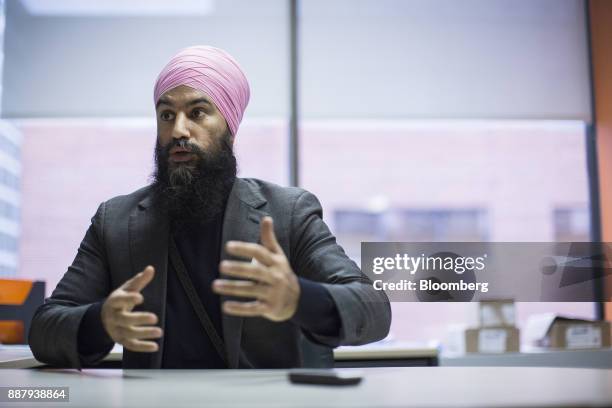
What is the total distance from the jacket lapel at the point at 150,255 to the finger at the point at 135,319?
0.33 m

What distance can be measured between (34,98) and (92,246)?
7.82ft

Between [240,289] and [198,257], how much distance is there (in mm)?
592

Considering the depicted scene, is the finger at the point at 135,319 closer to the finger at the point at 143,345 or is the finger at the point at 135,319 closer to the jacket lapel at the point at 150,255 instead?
the finger at the point at 143,345

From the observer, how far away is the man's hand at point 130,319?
45.5 inches

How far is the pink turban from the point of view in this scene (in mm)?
1678

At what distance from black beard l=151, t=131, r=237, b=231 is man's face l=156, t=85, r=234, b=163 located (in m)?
0.01

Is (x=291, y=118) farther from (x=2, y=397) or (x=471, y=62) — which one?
(x=2, y=397)

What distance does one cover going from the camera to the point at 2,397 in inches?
41.9

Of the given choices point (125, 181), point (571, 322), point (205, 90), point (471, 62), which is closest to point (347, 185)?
point (471, 62)

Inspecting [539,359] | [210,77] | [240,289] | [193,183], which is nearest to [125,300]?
[240,289]

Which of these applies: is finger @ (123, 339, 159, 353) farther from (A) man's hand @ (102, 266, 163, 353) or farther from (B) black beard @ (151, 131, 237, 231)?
(B) black beard @ (151, 131, 237, 231)

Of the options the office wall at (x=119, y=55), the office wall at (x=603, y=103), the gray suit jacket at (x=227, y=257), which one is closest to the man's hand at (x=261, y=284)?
the gray suit jacket at (x=227, y=257)

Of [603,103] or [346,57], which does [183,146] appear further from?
[603,103]

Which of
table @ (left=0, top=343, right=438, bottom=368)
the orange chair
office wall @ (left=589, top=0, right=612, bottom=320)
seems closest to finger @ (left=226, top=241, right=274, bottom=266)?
table @ (left=0, top=343, right=438, bottom=368)
